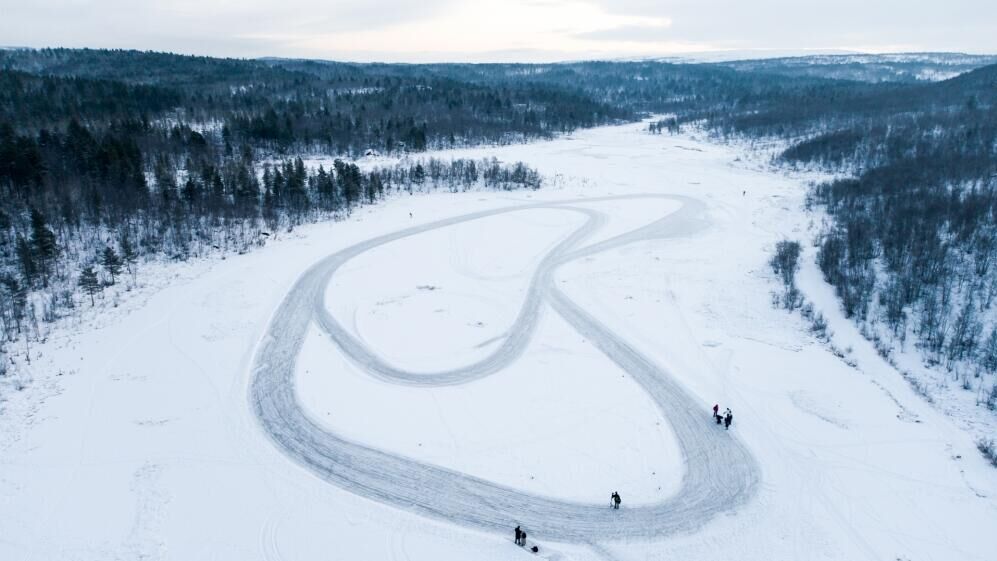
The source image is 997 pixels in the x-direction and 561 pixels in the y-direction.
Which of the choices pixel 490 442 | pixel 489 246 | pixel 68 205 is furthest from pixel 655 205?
pixel 68 205

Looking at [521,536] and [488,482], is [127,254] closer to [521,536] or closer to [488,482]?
[488,482]

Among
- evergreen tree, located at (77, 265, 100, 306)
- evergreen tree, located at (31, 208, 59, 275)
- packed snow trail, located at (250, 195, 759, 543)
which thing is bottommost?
packed snow trail, located at (250, 195, 759, 543)

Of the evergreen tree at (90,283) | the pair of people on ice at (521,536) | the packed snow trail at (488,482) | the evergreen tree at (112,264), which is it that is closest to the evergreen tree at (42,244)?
the evergreen tree at (112,264)

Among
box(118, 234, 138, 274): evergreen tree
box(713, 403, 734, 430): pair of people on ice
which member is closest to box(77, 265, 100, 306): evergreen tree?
box(118, 234, 138, 274): evergreen tree

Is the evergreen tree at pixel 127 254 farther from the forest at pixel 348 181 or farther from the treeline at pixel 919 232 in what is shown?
the treeline at pixel 919 232

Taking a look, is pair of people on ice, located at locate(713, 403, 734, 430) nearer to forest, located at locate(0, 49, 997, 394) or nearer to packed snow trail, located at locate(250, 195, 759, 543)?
packed snow trail, located at locate(250, 195, 759, 543)

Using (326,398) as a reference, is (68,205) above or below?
above

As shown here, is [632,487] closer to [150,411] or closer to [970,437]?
[970,437]
